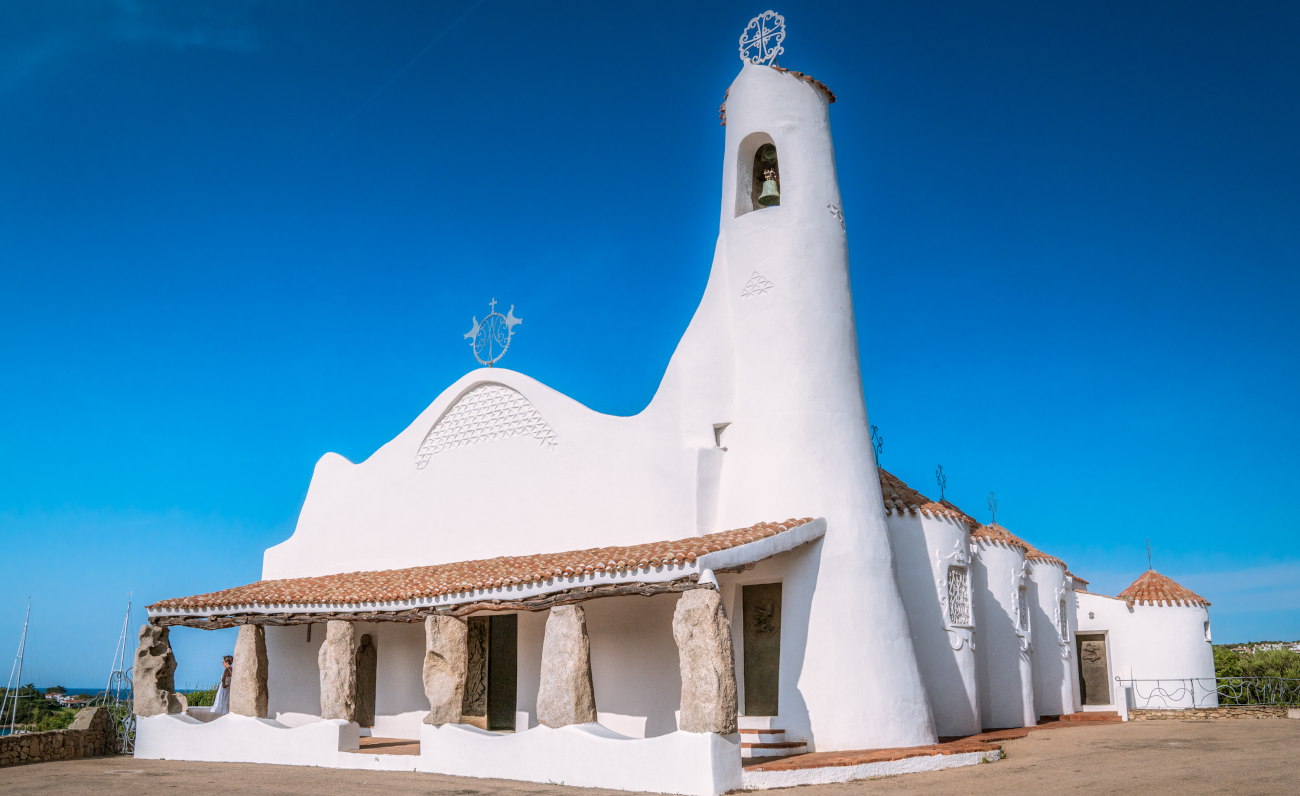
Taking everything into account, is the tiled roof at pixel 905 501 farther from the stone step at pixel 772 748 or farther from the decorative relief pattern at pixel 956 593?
the stone step at pixel 772 748

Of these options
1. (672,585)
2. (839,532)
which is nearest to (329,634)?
(672,585)

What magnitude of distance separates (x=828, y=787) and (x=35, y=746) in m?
11.2

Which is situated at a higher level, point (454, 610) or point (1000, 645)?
point (454, 610)

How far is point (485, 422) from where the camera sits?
16969 mm

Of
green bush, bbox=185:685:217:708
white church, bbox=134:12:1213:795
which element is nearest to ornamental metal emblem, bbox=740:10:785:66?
white church, bbox=134:12:1213:795

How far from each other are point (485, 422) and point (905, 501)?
22.8 ft

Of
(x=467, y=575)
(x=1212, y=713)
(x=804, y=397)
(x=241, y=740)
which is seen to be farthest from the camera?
(x=1212, y=713)

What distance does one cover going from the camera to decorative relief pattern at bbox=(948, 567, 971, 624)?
15.6 m

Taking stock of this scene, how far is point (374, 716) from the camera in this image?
663 inches

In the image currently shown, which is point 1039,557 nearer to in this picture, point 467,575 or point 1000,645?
point 1000,645

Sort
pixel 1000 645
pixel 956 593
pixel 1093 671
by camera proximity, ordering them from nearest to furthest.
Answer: pixel 956 593 < pixel 1000 645 < pixel 1093 671

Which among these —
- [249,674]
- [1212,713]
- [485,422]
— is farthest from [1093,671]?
[249,674]

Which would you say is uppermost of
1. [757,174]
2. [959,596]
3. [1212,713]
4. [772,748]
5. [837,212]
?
[757,174]

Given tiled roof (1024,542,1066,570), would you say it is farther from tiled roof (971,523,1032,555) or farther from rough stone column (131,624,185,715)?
rough stone column (131,624,185,715)
